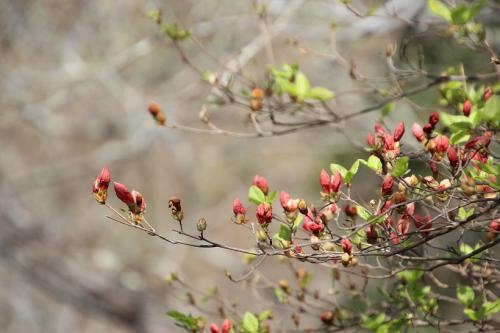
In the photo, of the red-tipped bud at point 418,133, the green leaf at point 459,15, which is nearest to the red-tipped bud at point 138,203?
the red-tipped bud at point 418,133

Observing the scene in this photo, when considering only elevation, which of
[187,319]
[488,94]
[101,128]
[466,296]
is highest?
[101,128]

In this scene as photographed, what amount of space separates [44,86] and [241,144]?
3.30 m

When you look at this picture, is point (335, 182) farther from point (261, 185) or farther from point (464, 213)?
point (464, 213)

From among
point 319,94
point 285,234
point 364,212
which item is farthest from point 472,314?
point 319,94

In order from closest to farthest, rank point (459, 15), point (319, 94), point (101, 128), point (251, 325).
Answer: point (459, 15), point (251, 325), point (319, 94), point (101, 128)

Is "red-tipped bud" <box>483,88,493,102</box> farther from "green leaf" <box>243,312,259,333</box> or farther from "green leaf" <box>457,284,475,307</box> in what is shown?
"green leaf" <box>243,312,259,333</box>

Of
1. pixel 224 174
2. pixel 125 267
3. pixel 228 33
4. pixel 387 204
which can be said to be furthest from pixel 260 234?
pixel 224 174

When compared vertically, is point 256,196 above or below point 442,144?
below

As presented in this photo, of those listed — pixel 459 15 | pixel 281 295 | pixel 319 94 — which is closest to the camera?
pixel 459 15

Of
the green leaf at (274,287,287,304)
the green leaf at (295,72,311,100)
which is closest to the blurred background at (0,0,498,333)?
the green leaf at (295,72,311,100)

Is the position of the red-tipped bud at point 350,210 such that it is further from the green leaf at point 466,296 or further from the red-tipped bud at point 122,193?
the red-tipped bud at point 122,193

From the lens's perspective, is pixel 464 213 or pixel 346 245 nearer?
pixel 346 245

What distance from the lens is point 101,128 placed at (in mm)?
7449

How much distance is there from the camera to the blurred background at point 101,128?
205 inches
